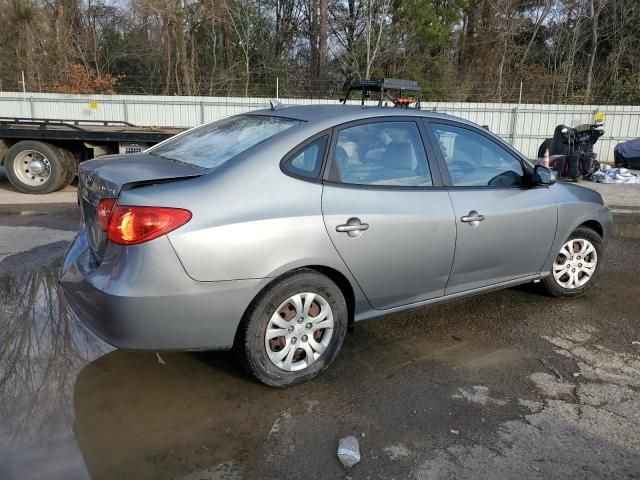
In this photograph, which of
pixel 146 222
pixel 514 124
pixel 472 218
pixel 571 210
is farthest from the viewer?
pixel 514 124

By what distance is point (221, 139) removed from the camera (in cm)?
354

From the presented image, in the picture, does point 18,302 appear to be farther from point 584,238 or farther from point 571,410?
point 584,238

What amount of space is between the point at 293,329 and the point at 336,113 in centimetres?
138

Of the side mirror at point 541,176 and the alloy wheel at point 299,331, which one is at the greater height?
the side mirror at point 541,176

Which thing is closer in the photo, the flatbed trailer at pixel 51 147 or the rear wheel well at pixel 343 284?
the rear wheel well at pixel 343 284

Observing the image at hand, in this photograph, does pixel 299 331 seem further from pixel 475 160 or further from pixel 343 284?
pixel 475 160

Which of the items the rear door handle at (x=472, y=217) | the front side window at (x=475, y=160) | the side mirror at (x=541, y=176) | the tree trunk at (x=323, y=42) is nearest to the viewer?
the rear door handle at (x=472, y=217)

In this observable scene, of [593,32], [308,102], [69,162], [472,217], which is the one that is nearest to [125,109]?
[308,102]

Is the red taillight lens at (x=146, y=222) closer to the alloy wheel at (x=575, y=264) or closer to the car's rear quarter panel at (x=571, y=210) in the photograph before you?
the car's rear quarter panel at (x=571, y=210)

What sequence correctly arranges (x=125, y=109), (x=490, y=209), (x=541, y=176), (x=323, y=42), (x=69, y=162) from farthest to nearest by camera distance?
(x=323, y=42)
(x=125, y=109)
(x=69, y=162)
(x=541, y=176)
(x=490, y=209)

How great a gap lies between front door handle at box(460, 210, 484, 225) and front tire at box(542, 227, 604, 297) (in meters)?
1.24

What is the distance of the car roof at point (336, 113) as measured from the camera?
3383 mm

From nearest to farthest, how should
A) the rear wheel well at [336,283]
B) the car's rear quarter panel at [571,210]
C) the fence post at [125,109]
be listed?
the rear wheel well at [336,283]
the car's rear quarter panel at [571,210]
the fence post at [125,109]

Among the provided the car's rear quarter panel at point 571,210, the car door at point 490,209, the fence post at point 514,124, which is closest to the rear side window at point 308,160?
the car door at point 490,209
